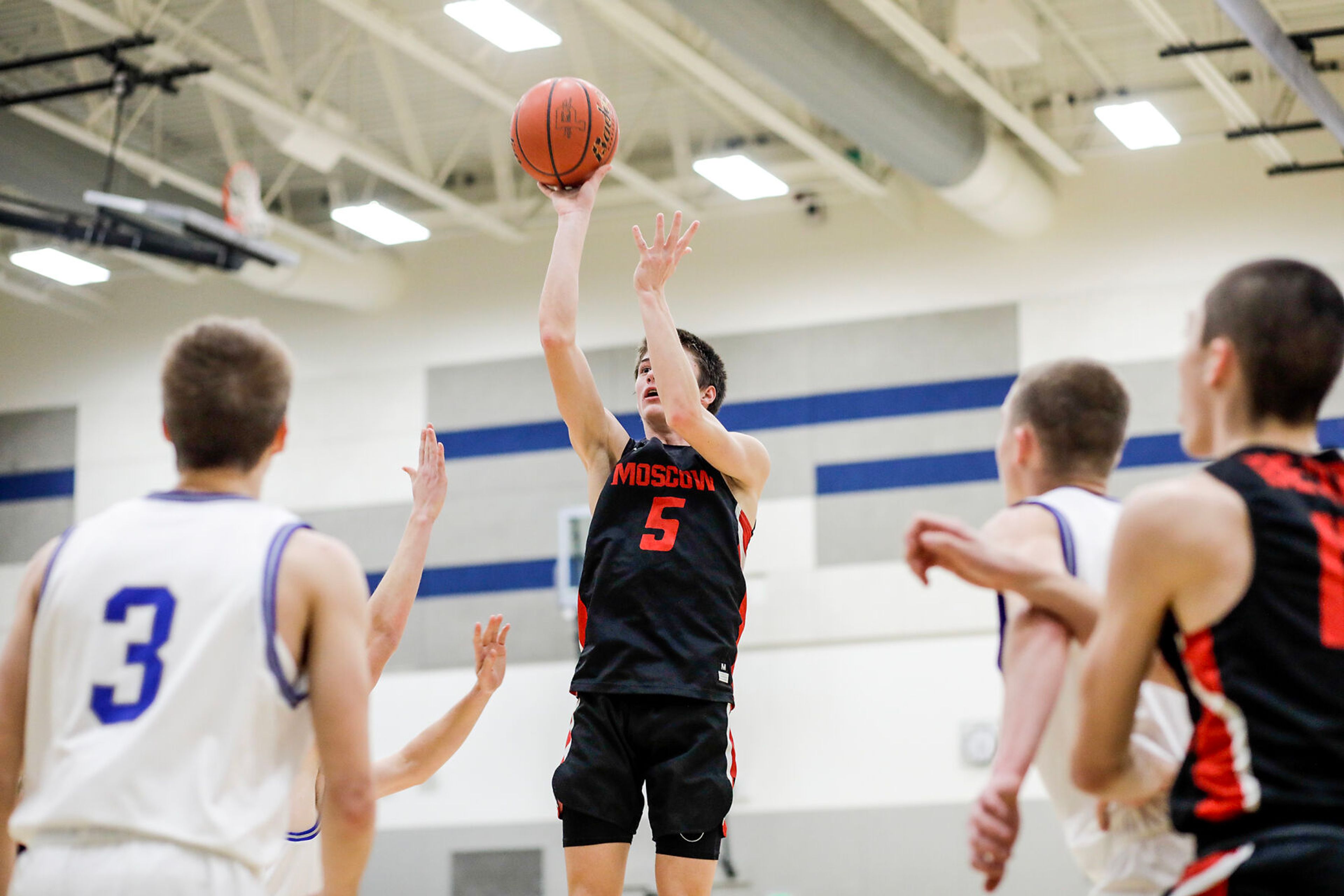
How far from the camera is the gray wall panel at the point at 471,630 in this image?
571 inches

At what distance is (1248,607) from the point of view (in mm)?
2639

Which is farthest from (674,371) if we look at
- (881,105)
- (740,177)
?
(740,177)

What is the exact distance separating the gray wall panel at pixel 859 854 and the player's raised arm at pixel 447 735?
762cm

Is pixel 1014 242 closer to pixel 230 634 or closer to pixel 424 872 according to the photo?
pixel 424 872

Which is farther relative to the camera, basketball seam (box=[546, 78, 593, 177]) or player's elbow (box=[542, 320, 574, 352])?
basketball seam (box=[546, 78, 593, 177])

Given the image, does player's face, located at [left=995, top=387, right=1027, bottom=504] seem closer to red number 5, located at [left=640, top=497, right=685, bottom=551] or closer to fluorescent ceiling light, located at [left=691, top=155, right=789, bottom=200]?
red number 5, located at [left=640, top=497, right=685, bottom=551]

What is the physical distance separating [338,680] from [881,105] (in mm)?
9205

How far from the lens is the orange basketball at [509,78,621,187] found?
211 inches

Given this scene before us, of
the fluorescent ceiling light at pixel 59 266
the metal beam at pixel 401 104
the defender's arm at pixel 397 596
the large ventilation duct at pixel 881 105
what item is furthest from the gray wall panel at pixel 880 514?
the defender's arm at pixel 397 596

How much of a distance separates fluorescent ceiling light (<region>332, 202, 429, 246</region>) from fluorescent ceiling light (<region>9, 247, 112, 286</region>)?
2.67m

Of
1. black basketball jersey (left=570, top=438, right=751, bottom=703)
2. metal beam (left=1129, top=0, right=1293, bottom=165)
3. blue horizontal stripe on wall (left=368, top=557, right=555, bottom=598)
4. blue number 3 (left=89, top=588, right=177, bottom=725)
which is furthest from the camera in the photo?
blue horizontal stripe on wall (left=368, top=557, right=555, bottom=598)

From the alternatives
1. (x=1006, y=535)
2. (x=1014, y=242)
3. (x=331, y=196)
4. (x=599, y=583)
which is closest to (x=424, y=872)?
(x=331, y=196)

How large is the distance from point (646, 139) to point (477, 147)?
1.73 meters

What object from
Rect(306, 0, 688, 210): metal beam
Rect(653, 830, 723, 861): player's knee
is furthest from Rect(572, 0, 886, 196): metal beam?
Rect(653, 830, 723, 861): player's knee
